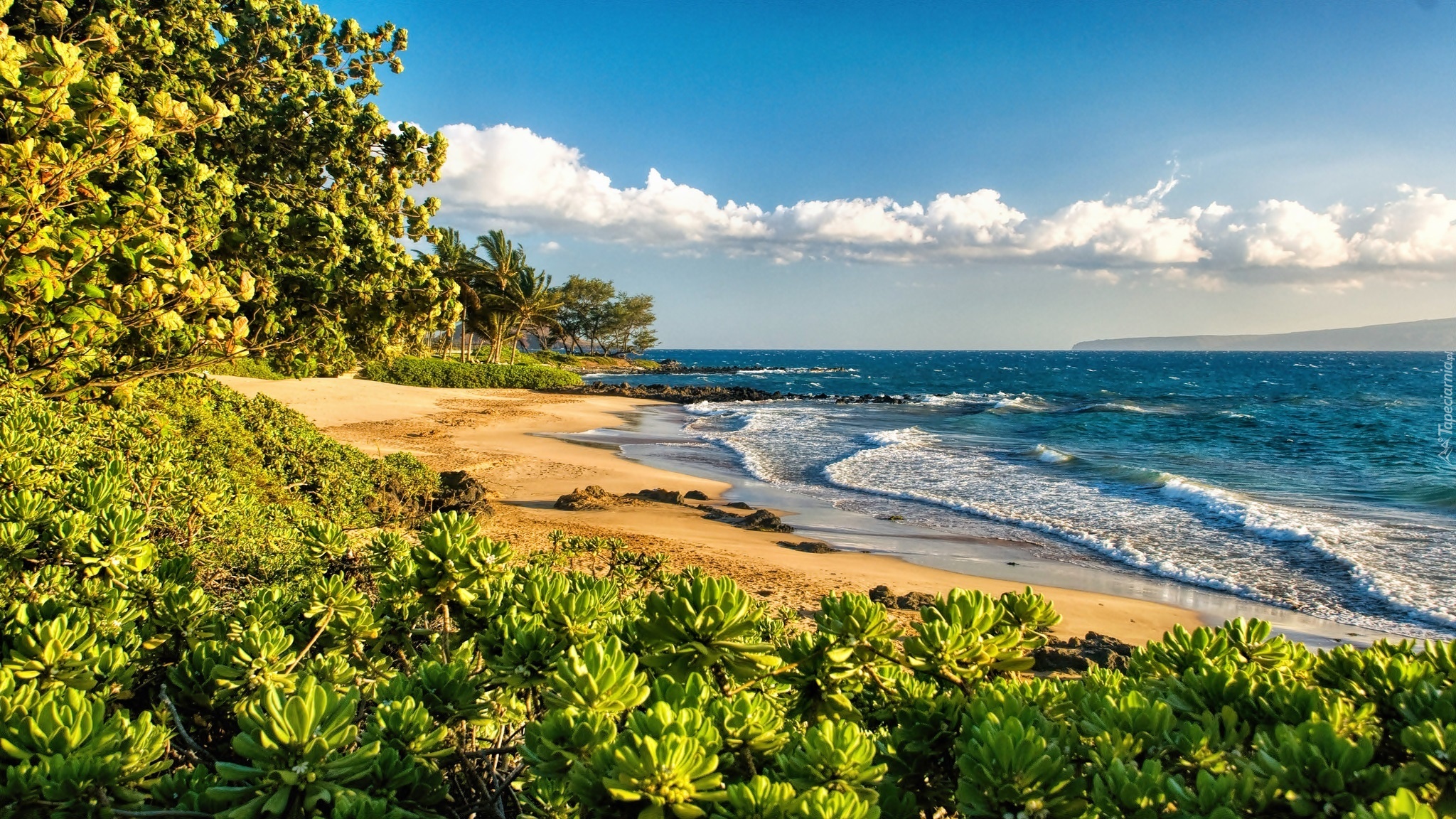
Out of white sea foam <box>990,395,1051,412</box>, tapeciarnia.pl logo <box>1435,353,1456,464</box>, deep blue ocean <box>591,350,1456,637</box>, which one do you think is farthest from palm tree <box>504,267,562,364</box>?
tapeciarnia.pl logo <box>1435,353,1456,464</box>

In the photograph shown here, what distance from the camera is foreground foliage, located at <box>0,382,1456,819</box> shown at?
4.31ft

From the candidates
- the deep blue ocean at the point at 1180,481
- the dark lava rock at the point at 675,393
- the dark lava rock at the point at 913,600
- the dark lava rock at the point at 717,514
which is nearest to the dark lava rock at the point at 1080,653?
the dark lava rock at the point at 913,600

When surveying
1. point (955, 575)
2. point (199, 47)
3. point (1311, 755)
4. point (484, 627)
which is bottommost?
point (955, 575)

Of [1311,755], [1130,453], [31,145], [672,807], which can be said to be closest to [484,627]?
[672,807]

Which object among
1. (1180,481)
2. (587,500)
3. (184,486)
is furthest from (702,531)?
(1180,481)

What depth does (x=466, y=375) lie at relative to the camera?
40.8 metres

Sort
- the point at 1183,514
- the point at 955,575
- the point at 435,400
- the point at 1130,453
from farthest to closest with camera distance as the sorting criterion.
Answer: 1. the point at 435,400
2. the point at 1130,453
3. the point at 1183,514
4. the point at 955,575

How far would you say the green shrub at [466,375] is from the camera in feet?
127

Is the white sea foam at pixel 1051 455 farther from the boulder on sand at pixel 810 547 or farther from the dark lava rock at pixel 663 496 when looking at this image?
the boulder on sand at pixel 810 547

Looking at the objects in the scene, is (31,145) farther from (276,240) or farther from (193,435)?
(193,435)

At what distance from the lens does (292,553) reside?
17.1 feet

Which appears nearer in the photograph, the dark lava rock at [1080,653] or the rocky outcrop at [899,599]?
the dark lava rock at [1080,653]

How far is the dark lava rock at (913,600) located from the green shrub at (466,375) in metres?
32.6

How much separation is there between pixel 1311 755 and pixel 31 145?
5211 millimetres
